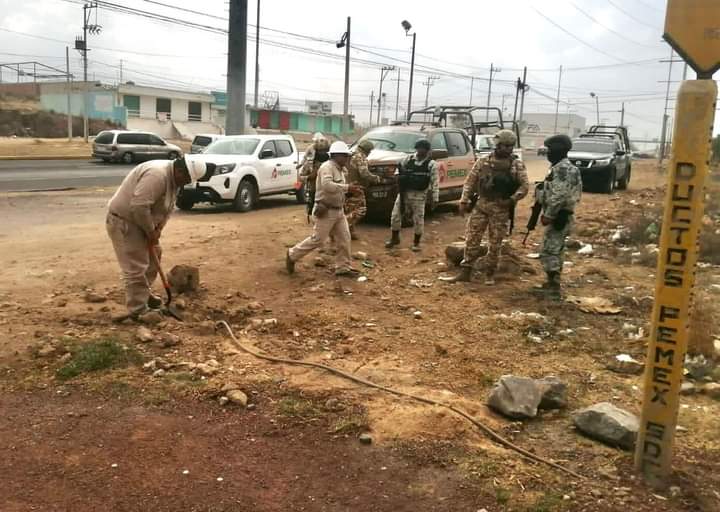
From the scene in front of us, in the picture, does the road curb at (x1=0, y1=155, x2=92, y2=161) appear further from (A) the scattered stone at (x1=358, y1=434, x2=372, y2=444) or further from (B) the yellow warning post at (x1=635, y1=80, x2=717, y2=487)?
(B) the yellow warning post at (x1=635, y1=80, x2=717, y2=487)

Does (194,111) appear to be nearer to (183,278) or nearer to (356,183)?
(356,183)

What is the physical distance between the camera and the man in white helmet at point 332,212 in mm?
7336

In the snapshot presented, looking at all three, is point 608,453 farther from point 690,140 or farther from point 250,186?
point 250,186

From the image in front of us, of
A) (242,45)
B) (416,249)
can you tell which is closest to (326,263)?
(416,249)

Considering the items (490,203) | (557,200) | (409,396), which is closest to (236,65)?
(490,203)

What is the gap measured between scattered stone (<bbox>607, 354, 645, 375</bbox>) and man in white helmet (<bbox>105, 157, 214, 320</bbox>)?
142 inches

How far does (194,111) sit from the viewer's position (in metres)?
64.1

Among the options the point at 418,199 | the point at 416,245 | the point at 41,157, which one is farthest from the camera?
the point at 41,157

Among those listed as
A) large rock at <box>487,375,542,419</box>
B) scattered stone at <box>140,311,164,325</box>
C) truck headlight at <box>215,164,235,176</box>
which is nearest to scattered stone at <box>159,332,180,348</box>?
scattered stone at <box>140,311,164,325</box>

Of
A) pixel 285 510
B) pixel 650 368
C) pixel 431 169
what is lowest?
pixel 285 510

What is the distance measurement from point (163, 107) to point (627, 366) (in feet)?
203

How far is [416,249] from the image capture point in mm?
9445

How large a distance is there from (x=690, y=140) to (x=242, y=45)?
59.8 ft

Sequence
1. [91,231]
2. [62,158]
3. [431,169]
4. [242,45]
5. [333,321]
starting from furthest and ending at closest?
[62,158] < [242,45] < [91,231] < [431,169] < [333,321]
